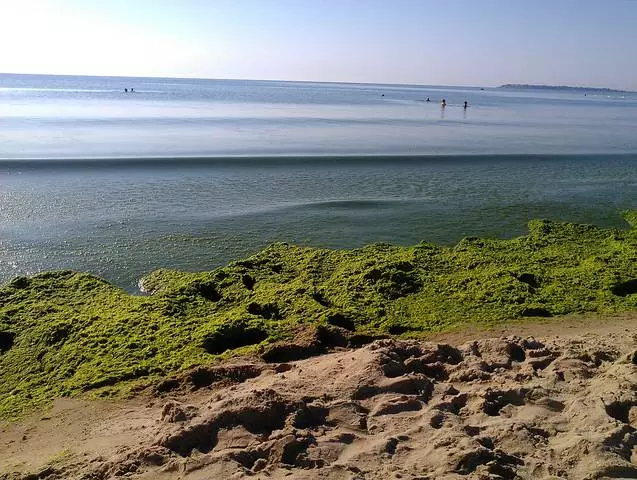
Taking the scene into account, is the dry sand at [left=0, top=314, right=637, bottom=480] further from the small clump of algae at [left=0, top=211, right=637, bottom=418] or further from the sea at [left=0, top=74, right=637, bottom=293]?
the sea at [left=0, top=74, right=637, bottom=293]

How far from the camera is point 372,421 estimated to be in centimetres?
457

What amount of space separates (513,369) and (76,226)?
29.8ft

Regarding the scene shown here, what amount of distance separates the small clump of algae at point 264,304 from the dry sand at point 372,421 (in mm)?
675

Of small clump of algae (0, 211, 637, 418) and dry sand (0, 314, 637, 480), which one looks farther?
small clump of algae (0, 211, 637, 418)

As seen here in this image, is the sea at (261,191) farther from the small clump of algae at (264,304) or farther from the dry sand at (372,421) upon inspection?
the dry sand at (372,421)

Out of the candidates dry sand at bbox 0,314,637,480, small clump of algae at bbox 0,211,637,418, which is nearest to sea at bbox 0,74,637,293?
small clump of algae at bbox 0,211,637,418

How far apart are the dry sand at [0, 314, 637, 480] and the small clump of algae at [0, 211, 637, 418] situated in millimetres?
675

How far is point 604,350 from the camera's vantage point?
19.1ft

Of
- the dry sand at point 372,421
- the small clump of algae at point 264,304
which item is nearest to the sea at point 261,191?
the small clump of algae at point 264,304

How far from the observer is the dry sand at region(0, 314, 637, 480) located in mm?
4012

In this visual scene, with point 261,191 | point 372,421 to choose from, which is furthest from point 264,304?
point 261,191

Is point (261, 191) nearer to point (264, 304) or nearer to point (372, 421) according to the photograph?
point (264, 304)

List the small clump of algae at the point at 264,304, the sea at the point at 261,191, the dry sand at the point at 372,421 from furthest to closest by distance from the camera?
the sea at the point at 261,191, the small clump of algae at the point at 264,304, the dry sand at the point at 372,421

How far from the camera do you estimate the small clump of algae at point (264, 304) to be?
634 cm
